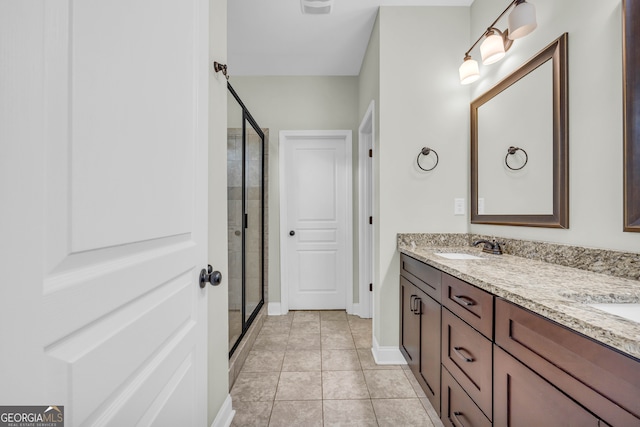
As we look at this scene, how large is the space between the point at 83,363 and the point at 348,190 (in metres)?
2.72

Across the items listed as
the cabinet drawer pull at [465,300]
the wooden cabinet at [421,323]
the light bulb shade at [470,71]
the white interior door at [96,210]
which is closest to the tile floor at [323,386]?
the wooden cabinet at [421,323]

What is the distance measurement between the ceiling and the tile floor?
266 cm

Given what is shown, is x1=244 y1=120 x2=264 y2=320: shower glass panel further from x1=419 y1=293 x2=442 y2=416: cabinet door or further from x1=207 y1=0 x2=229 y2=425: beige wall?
x1=419 y1=293 x2=442 y2=416: cabinet door

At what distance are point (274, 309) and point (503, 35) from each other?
2977 mm

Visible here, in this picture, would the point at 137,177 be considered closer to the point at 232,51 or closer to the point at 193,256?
the point at 193,256

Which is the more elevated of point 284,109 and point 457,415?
point 284,109

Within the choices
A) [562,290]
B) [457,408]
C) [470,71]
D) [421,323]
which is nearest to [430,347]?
[421,323]

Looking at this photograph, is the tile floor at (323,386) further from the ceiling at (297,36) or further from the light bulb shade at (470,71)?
the ceiling at (297,36)

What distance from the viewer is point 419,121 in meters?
2.02

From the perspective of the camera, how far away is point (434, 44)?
6.66 feet

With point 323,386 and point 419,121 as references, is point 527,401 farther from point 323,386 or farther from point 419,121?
point 419,121

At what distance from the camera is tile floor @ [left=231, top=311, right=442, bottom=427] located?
1.48 m

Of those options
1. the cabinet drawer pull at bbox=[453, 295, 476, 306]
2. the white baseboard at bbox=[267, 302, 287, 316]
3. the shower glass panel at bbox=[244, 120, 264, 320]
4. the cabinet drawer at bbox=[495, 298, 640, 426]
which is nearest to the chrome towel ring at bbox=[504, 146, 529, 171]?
the cabinet drawer pull at bbox=[453, 295, 476, 306]

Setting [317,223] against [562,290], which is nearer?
[562,290]
